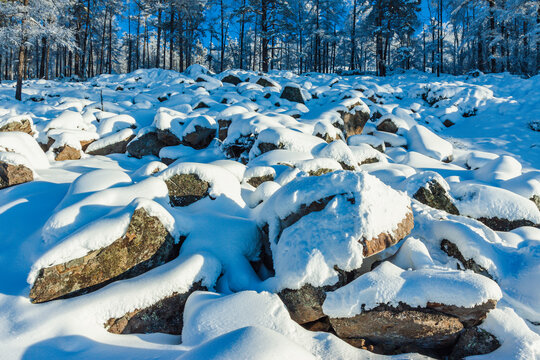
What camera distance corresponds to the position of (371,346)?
2502 mm

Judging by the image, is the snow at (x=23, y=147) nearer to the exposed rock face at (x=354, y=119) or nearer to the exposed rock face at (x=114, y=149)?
the exposed rock face at (x=114, y=149)

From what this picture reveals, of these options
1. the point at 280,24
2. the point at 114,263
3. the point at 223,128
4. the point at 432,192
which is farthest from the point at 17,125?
the point at 280,24

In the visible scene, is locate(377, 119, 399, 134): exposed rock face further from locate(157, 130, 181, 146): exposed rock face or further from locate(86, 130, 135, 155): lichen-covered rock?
locate(86, 130, 135, 155): lichen-covered rock

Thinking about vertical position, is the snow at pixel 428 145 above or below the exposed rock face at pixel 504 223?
above

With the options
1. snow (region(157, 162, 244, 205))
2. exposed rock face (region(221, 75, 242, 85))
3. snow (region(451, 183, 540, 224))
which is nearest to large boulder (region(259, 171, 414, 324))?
snow (region(157, 162, 244, 205))

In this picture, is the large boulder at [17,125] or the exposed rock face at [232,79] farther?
the exposed rock face at [232,79]

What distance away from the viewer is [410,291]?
2422 millimetres

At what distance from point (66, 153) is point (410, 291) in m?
7.97

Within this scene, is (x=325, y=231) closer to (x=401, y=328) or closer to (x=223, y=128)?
(x=401, y=328)

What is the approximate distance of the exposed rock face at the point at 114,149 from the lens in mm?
7953

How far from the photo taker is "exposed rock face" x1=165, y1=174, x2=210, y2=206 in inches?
173

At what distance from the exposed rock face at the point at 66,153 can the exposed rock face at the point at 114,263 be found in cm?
528

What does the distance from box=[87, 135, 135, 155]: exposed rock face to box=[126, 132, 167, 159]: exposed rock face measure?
0.93ft

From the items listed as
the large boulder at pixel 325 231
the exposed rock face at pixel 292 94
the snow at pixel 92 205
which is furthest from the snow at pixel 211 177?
the exposed rock face at pixel 292 94
